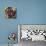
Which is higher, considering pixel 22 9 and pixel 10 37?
pixel 22 9

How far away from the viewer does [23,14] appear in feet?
11.3

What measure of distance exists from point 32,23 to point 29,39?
17.1 inches

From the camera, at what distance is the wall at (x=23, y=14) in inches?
134

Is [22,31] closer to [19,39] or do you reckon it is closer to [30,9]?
[19,39]

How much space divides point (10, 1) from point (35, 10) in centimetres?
70

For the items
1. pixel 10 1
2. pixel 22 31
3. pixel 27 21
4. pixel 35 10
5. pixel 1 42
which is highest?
pixel 10 1

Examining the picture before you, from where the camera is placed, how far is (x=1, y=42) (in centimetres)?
339

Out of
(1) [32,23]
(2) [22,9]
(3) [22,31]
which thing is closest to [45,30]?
(1) [32,23]

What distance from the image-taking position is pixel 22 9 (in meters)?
3.43

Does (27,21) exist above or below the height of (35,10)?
below

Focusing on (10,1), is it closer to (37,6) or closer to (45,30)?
(37,6)

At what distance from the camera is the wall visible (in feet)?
11.2

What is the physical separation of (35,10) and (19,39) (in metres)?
0.87

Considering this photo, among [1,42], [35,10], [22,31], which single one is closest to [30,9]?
[35,10]
